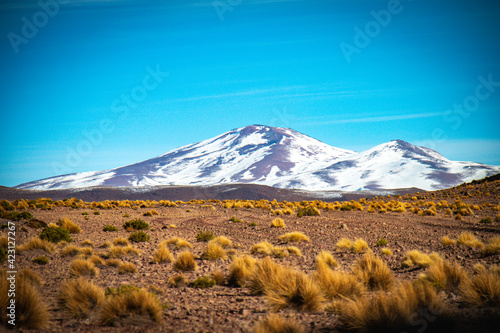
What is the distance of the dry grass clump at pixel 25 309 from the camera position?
4453 millimetres

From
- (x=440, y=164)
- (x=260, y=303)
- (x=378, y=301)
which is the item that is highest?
(x=440, y=164)

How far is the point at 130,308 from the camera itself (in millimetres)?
4820

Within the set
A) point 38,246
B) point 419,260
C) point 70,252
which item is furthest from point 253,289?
point 38,246

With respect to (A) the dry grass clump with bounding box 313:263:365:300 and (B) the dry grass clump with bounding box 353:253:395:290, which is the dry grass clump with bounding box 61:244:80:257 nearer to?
(A) the dry grass clump with bounding box 313:263:365:300

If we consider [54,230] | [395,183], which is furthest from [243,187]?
[395,183]

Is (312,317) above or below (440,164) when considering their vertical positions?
below

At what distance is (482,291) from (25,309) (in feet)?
21.7

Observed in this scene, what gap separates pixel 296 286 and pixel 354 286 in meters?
1.05

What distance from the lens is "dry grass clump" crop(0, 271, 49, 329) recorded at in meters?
4.45

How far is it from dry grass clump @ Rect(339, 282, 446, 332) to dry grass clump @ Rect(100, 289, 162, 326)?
2.63 metres

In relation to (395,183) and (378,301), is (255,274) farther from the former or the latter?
(395,183)

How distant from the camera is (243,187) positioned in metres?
86.5

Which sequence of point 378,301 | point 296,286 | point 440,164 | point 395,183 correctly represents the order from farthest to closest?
point 440,164 → point 395,183 → point 296,286 → point 378,301

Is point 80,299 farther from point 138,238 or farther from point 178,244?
point 138,238
